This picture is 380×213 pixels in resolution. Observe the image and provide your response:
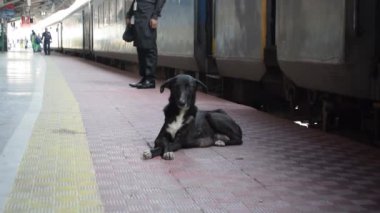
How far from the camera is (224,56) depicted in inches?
324

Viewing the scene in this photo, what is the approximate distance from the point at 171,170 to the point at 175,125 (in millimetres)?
545

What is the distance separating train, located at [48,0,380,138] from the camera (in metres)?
4.54

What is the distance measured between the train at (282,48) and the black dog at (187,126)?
3.30ft

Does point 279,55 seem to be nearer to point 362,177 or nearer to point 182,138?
point 182,138

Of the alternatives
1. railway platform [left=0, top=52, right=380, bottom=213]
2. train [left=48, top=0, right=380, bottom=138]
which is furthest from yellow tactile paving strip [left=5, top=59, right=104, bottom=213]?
train [left=48, top=0, right=380, bottom=138]

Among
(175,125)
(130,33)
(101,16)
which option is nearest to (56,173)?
(175,125)

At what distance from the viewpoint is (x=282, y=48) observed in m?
6.10

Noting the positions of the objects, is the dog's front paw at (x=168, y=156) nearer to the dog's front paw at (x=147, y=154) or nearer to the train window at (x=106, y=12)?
the dog's front paw at (x=147, y=154)

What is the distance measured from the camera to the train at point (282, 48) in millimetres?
4543

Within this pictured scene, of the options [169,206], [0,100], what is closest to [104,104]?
[0,100]

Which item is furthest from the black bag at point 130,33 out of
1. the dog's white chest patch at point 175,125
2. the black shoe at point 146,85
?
the dog's white chest patch at point 175,125

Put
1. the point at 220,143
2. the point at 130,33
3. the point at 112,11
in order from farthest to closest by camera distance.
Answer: the point at 112,11, the point at 130,33, the point at 220,143

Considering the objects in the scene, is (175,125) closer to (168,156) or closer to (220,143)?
(168,156)

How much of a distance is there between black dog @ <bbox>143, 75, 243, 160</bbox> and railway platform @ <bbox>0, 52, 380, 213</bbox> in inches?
3.9
